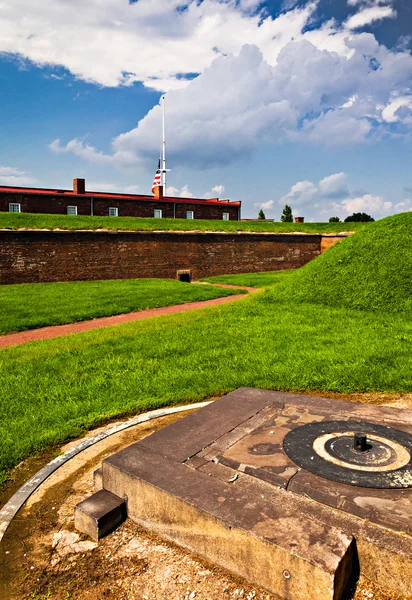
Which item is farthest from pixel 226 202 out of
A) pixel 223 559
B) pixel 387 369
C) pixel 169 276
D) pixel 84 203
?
pixel 223 559

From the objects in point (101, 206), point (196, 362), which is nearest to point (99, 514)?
point (196, 362)

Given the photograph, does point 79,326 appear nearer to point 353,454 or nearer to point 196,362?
point 196,362

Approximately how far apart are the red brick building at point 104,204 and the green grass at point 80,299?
12.7 metres

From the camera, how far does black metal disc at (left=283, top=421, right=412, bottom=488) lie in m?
2.91

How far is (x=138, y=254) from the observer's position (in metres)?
20.2

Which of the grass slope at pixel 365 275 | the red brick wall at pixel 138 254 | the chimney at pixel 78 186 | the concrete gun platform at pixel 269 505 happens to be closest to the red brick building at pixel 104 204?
the chimney at pixel 78 186

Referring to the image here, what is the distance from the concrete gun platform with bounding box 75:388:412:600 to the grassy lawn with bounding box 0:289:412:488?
1.50 m

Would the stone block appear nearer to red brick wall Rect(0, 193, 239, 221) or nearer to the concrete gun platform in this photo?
the concrete gun platform

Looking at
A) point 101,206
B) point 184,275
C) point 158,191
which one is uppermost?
point 158,191

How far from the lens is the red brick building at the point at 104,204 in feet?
91.5

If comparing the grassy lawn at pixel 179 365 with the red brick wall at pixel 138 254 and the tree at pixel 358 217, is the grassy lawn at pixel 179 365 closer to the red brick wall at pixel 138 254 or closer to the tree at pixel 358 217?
the red brick wall at pixel 138 254

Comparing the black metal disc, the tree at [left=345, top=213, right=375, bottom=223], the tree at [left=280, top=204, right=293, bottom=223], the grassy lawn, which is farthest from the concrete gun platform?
the tree at [left=280, top=204, right=293, bottom=223]

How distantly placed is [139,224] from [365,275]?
12.7 m

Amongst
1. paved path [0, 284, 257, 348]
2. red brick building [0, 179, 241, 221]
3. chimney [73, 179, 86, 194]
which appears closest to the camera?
paved path [0, 284, 257, 348]
